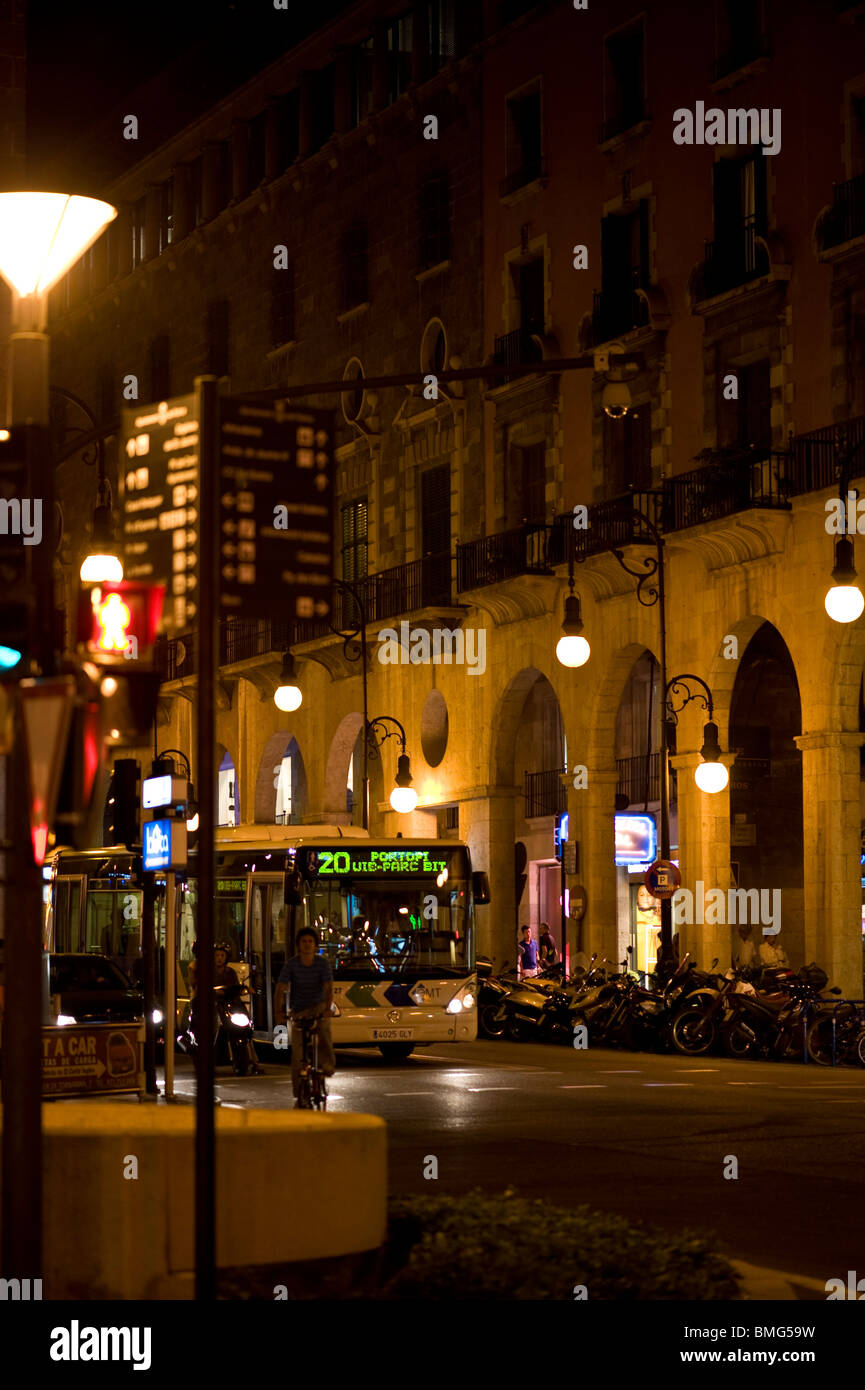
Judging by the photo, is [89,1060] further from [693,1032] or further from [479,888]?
[693,1032]

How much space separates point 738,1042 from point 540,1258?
69.1 ft

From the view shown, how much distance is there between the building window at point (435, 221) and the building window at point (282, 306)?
6.24m

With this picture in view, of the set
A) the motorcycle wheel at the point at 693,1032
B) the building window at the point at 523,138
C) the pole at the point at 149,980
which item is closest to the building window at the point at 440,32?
the building window at the point at 523,138

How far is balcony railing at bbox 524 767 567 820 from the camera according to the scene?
47.0 meters

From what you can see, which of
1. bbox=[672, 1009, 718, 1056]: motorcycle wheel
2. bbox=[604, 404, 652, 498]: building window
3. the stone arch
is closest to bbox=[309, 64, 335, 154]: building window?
the stone arch

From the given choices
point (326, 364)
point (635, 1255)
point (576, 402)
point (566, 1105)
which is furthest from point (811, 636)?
point (635, 1255)

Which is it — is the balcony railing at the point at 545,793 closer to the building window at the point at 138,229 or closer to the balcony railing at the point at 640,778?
the balcony railing at the point at 640,778

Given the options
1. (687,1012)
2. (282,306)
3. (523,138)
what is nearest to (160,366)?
(282,306)

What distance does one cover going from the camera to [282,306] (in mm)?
51875

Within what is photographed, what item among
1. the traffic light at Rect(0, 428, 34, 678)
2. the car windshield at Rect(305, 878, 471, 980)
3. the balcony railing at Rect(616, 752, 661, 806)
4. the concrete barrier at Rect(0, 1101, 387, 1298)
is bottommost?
the concrete barrier at Rect(0, 1101, 387, 1298)

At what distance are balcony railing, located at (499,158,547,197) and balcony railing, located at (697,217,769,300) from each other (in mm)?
6382

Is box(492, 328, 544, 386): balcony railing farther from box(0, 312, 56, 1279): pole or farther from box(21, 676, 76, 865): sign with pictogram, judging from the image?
box(21, 676, 76, 865): sign with pictogram
